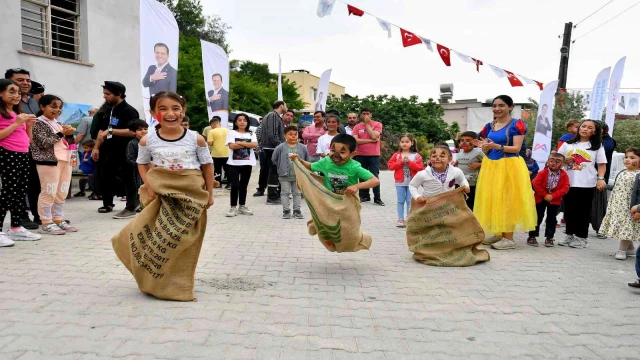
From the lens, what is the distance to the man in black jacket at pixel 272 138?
1027cm

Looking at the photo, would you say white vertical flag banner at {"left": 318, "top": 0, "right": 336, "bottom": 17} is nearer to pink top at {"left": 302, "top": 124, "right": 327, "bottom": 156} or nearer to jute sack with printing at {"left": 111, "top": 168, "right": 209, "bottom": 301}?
pink top at {"left": 302, "top": 124, "right": 327, "bottom": 156}

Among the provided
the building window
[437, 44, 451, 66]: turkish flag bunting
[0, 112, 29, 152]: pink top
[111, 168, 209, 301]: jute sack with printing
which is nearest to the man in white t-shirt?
[437, 44, 451, 66]: turkish flag bunting

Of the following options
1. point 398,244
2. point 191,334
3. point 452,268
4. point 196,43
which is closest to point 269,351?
point 191,334

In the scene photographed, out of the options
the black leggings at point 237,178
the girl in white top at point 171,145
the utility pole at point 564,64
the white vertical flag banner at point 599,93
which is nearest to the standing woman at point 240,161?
the black leggings at point 237,178

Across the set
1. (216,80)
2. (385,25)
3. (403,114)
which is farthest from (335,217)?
(403,114)

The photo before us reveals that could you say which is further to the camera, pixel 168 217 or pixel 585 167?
pixel 585 167

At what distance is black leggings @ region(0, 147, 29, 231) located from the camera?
5.55 m

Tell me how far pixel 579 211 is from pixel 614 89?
19.7ft

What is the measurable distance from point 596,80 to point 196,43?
26.3 meters

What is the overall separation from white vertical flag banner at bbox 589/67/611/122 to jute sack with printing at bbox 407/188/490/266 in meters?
8.17

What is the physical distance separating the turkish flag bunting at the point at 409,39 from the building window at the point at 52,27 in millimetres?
9239

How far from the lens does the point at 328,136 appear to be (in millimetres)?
9781

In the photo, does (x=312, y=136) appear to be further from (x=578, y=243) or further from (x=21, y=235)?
(x=21, y=235)

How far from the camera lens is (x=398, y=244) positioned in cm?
671
